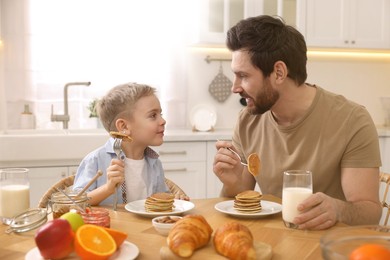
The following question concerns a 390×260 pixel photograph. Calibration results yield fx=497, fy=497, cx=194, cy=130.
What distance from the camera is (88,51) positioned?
3857 millimetres

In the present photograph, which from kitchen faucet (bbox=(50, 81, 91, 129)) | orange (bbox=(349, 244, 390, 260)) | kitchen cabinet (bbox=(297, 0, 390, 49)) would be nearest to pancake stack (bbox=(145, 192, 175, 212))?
orange (bbox=(349, 244, 390, 260))

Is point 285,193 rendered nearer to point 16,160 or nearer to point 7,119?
point 16,160

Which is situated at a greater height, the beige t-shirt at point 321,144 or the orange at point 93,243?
the beige t-shirt at point 321,144

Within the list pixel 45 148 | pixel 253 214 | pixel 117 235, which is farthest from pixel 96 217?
pixel 45 148

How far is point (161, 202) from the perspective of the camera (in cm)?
152

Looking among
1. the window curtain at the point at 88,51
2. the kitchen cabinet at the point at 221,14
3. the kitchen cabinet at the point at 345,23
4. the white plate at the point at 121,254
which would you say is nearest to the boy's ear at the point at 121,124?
the white plate at the point at 121,254

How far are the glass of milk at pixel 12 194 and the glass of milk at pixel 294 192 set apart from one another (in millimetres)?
748

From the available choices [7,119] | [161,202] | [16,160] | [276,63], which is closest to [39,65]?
[7,119]

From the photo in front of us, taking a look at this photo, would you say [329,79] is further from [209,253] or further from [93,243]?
[93,243]

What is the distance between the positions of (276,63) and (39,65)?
234cm

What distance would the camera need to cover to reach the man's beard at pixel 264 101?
6.44 ft

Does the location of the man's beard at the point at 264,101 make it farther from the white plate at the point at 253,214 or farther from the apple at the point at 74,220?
the apple at the point at 74,220

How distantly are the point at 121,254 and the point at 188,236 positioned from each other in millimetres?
156

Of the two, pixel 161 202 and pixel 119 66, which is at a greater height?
pixel 119 66
